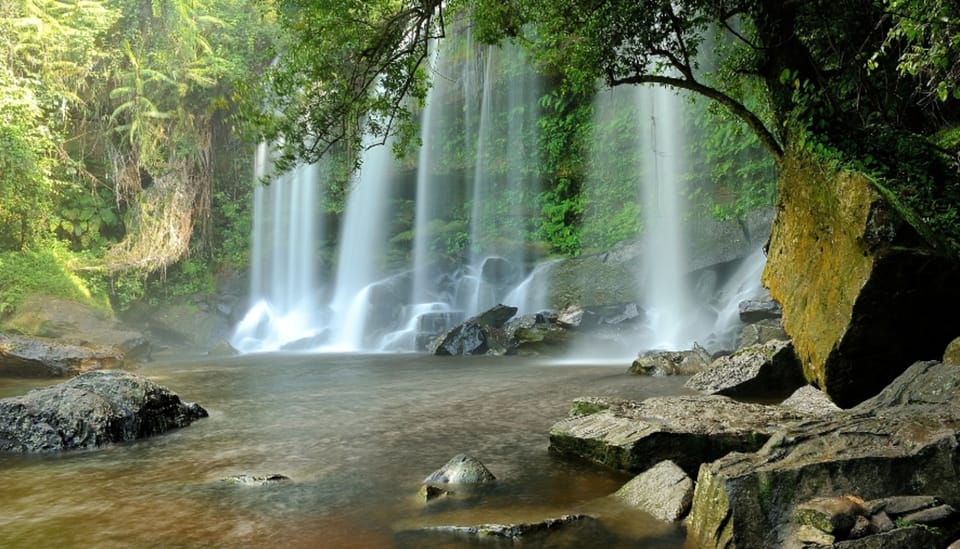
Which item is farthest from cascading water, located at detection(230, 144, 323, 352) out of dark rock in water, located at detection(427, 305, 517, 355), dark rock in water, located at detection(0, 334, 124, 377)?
dark rock in water, located at detection(0, 334, 124, 377)

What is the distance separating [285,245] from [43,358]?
13.4 meters

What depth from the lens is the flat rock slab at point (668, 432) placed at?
17.5 ft

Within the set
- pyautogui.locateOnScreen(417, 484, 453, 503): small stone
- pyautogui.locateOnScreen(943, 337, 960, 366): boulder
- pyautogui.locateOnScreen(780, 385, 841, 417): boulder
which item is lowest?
pyautogui.locateOnScreen(417, 484, 453, 503): small stone

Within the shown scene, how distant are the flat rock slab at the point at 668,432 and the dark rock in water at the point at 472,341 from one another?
32.0 ft

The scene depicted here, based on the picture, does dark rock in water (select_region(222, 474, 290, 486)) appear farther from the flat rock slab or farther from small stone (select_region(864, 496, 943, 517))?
small stone (select_region(864, 496, 943, 517))

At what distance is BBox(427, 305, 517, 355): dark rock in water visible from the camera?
1628 centimetres

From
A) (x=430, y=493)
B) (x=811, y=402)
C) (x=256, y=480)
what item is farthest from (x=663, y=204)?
(x=256, y=480)

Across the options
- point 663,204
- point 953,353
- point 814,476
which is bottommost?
point 814,476

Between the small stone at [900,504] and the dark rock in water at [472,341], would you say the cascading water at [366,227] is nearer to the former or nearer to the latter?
the dark rock in water at [472,341]

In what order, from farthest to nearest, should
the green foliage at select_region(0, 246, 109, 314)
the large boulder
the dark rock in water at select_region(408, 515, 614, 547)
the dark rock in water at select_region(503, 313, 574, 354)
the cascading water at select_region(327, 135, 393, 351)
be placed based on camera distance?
the cascading water at select_region(327, 135, 393, 351), the green foliage at select_region(0, 246, 109, 314), the dark rock in water at select_region(503, 313, 574, 354), the dark rock in water at select_region(408, 515, 614, 547), the large boulder

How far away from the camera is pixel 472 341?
1642 centimetres

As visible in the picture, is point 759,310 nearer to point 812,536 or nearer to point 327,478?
point 327,478

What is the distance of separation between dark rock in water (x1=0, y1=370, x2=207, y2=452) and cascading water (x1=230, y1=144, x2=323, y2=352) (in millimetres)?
16745

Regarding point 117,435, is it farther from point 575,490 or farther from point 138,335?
point 138,335
